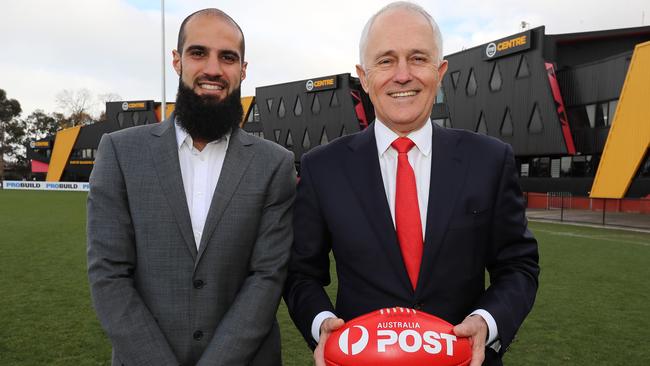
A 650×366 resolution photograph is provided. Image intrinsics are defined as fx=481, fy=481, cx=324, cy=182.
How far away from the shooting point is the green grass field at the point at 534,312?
495 centimetres

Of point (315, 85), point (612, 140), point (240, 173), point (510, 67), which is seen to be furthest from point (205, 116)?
point (315, 85)

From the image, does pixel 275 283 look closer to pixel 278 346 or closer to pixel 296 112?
pixel 278 346

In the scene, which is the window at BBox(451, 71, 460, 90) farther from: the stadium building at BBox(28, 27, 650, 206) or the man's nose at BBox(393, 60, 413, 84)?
the man's nose at BBox(393, 60, 413, 84)

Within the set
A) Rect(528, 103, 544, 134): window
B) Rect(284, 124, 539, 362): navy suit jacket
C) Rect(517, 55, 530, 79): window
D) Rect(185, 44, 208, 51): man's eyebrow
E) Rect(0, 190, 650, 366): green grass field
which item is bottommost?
Rect(0, 190, 650, 366): green grass field

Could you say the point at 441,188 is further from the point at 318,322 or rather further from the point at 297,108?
the point at 297,108

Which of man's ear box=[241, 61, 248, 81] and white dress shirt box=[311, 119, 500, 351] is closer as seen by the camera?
white dress shirt box=[311, 119, 500, 351]

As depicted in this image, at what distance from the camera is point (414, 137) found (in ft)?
7.11

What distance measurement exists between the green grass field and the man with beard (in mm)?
2741

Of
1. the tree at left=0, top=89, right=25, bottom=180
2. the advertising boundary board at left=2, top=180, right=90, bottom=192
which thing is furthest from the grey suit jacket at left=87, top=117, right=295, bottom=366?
the tree at left=0, top=89, right=25, bottom=180

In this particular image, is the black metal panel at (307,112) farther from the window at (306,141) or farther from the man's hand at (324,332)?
the man's hand at (324,332)

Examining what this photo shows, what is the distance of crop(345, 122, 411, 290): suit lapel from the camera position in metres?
2.04

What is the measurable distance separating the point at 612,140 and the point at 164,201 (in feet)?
72.7

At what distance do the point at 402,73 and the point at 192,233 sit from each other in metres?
1.17

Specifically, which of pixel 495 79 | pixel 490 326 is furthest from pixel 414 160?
pixel 495 79
